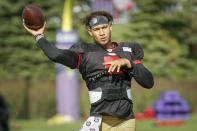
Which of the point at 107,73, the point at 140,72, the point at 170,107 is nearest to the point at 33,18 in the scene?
the point at 107,73

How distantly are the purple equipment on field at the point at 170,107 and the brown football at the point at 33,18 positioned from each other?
12129 mm

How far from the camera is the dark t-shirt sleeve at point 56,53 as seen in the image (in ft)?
13.1

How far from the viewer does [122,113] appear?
4.31 m

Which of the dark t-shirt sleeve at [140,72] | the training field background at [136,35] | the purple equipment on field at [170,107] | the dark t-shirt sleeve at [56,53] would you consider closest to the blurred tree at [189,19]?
the training field background at [136,35]

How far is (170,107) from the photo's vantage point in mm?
16266

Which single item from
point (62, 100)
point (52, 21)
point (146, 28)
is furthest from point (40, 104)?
point (146, 28)

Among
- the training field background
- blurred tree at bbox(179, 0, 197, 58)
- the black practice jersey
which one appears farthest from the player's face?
blurred tree at bbox(179, 0, 197, 58)

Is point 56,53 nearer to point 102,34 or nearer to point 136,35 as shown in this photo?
point 102,34

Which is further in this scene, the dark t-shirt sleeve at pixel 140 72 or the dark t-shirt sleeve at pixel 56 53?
the dark t-shirt sleeve at pixel 140 72

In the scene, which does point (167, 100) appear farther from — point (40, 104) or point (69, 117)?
point (40, 104)

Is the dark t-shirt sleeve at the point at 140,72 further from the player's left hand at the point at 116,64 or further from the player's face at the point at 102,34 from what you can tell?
the player's face at the point at 102,34

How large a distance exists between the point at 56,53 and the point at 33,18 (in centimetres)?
49

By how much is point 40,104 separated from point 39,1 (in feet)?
32.9

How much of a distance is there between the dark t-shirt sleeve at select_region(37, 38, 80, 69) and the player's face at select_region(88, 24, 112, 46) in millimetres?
367
